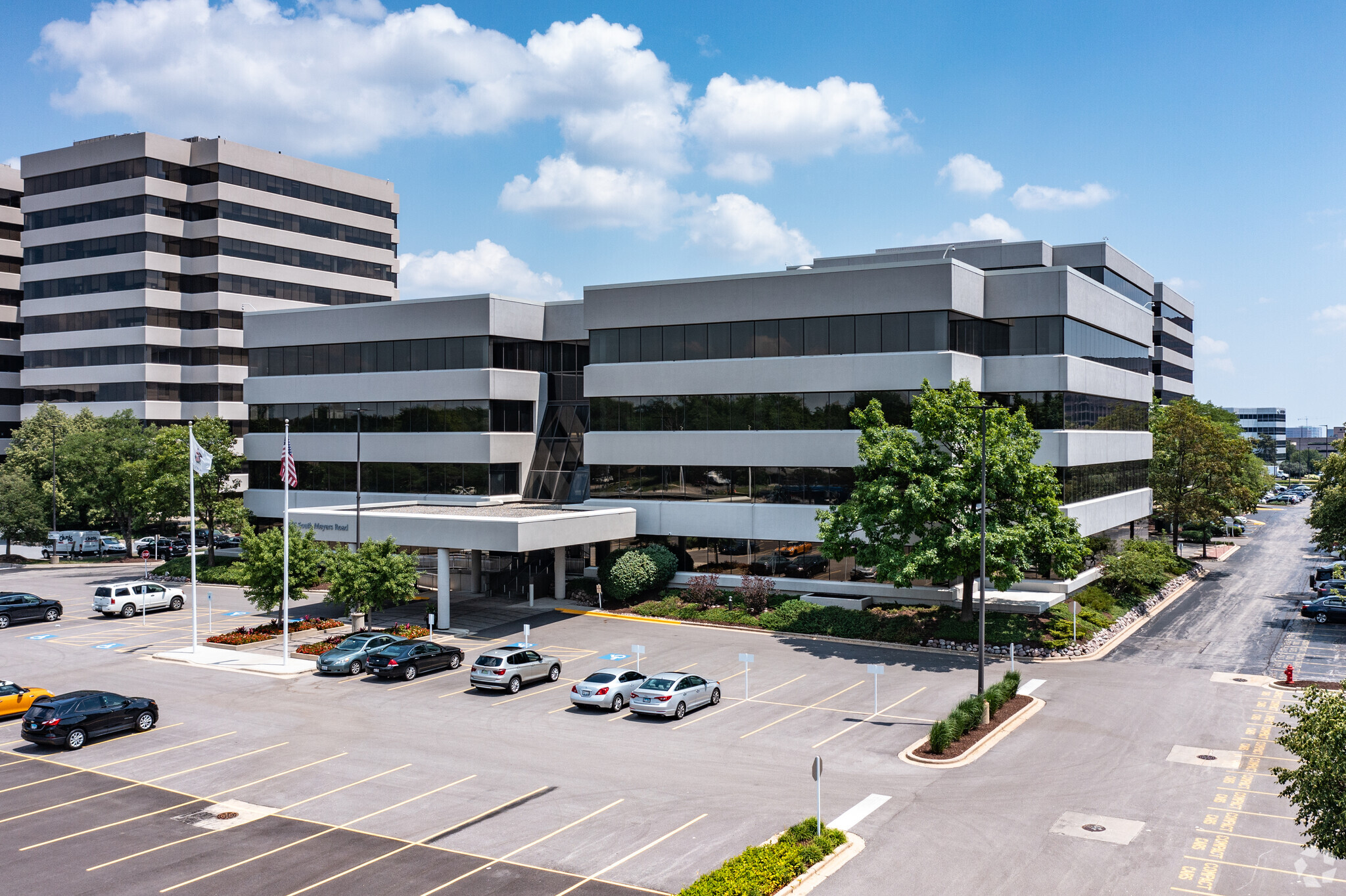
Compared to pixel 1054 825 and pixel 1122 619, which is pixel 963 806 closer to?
pixel 1054 825

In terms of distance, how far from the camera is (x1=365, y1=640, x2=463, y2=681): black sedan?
36938 mm

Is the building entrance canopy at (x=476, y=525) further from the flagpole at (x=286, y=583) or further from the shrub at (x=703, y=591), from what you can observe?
the flagpole at (x=286, y=583)

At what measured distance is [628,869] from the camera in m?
19.2

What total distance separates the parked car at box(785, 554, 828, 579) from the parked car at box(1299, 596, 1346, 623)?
80.5 ft

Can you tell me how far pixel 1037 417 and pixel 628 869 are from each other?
36.4m

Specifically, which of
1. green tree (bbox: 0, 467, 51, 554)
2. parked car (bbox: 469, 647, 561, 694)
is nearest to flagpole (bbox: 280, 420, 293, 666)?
parked car (bbox: 469, 647, 561, 694)

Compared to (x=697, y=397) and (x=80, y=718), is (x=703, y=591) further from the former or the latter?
(x=80, y=718)

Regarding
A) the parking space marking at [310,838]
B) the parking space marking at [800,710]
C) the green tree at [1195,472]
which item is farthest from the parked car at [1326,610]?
the parking space marking at [310,838]

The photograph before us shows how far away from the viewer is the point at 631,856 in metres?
20.0

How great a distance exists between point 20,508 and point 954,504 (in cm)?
7031

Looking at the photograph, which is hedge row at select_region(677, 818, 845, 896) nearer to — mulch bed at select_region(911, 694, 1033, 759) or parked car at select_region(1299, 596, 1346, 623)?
mulch bed at select_region(911, 694, 1033, 759)

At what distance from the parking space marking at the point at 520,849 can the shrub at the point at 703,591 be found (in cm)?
2671

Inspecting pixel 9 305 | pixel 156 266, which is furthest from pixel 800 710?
pixel 9 305

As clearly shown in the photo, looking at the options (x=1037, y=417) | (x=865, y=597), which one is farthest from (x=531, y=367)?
(x=1037, y=417)
